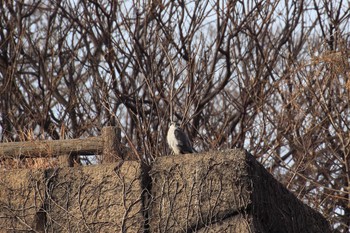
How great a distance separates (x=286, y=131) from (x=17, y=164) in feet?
18.1

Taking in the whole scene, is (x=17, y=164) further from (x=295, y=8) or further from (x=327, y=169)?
(x=295, y=8)

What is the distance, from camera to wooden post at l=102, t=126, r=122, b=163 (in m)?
9.13

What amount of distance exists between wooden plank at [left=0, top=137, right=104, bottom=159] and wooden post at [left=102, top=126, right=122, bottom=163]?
6 cm

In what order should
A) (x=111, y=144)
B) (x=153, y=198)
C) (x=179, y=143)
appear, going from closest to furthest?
(x=153, y=198) → (x=179, y=143) → (x=111, y=144)

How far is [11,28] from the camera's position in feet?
54.5

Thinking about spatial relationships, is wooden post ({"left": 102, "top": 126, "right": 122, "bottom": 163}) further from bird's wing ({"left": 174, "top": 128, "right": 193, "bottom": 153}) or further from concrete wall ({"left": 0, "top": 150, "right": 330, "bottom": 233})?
concrete wall ({"left": 0, "top": 150, "right": 330, "bottom": 233})

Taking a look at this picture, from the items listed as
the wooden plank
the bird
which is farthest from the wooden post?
the bird

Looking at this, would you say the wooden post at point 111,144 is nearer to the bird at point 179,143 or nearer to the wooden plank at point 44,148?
the wooden plank at point 44,148

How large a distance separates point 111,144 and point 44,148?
0.61m

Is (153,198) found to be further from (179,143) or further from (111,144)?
(111,144)

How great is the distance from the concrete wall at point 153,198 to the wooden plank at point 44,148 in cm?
65

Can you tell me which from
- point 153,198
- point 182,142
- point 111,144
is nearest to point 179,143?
point 182,142

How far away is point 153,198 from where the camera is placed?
26.1 feet

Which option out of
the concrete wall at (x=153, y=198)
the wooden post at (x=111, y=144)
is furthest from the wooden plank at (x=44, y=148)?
the concrete wall at (x=153, y=198)
